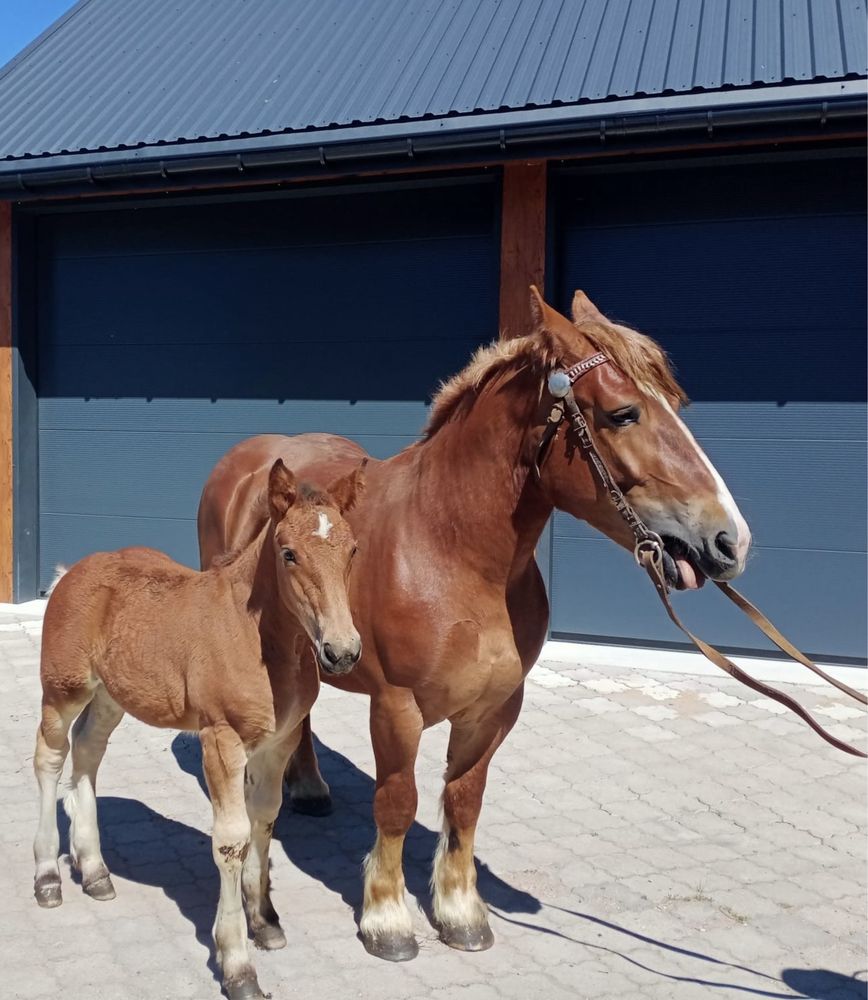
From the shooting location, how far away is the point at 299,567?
105 inches

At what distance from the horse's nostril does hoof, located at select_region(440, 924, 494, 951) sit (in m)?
1.68

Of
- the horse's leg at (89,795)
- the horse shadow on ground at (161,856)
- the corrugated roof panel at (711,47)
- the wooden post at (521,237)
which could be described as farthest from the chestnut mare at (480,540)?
the corrugated roof panel at (711,47)

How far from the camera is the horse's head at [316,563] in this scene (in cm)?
257

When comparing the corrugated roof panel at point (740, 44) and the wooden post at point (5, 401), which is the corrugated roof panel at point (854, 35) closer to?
the corrugated roof panel at point (740, 44)

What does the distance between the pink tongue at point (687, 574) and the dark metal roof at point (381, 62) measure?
468cm

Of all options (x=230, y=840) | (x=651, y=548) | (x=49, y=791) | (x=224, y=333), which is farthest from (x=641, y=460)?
(x=224, y=333)

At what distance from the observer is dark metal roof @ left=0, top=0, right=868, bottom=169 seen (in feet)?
22.0

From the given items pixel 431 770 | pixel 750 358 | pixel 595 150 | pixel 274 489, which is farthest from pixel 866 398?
pixel 274 489

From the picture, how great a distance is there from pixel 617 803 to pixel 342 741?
1.68 meters

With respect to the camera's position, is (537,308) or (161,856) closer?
(537,308)

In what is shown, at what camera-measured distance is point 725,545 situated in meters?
2.59

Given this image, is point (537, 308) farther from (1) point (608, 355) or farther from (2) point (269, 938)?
(2) point (269, 938)

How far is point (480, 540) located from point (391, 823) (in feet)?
3.31

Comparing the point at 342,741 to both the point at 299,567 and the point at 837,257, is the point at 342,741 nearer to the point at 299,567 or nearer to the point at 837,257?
the point at 299,567
